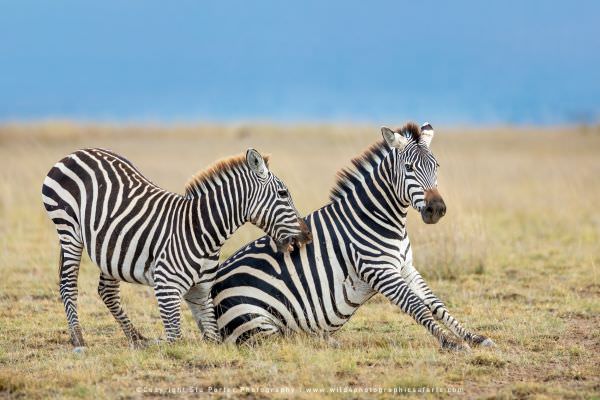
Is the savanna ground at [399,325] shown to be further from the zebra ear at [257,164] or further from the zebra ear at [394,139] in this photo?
the zebra ear at [394,139]

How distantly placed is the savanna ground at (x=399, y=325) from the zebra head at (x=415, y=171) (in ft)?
4.24

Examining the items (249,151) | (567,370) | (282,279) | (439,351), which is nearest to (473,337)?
(439,351)

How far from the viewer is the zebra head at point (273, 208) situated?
759 centimetres

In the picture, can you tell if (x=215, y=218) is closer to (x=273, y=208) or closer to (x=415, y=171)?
(x=273, y=208)

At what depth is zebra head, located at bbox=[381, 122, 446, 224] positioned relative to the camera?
749cm

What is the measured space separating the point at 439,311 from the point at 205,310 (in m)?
2.16

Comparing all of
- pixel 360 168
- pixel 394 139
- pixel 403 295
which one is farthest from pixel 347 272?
pixel 394 139

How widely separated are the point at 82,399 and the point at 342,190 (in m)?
3.31

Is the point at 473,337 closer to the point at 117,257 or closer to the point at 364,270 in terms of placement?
the point at 364,270

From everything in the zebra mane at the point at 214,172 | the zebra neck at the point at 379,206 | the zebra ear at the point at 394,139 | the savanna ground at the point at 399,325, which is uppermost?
the zebra ear at the point at 394,139

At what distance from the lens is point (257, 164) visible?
7656mm

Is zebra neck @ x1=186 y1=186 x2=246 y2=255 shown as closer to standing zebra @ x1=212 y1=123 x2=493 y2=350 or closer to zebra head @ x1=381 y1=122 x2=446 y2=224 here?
standing zebra @ x1=212 y1=123 x2=493 y2=350

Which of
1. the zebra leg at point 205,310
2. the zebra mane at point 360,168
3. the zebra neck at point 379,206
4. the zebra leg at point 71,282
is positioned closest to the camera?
the zebra leg at point 205,310

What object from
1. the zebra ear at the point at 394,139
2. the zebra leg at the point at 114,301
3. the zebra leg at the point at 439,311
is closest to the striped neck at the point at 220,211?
the zebra leg at the point at 114,301
